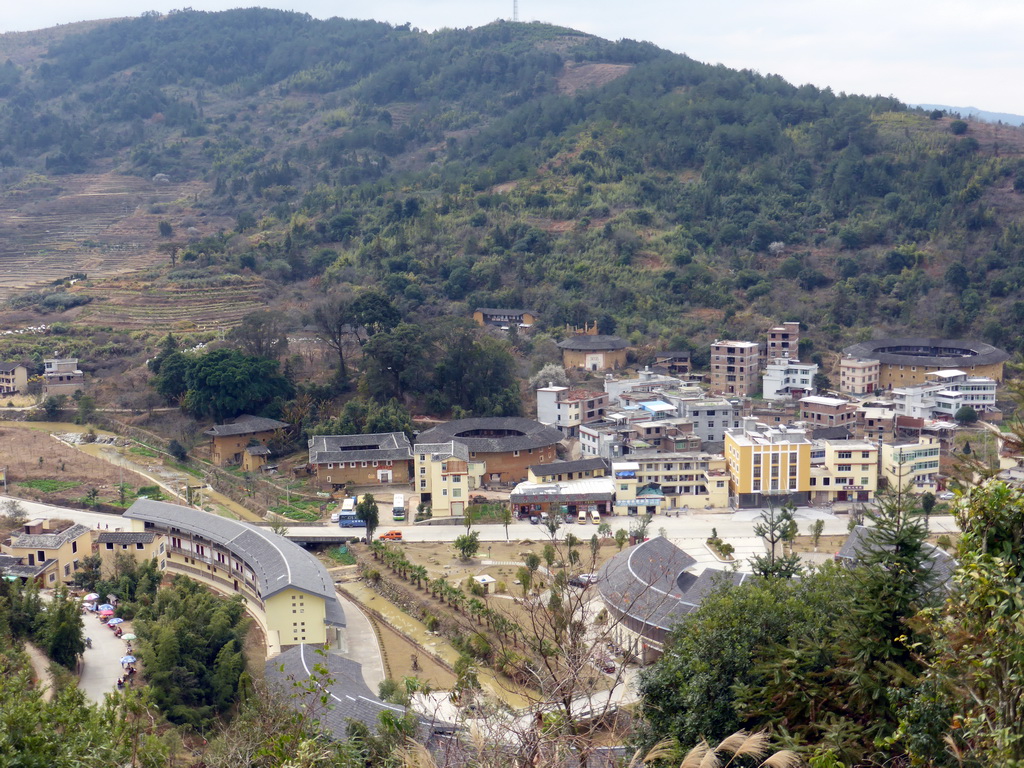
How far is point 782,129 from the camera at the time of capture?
132ft

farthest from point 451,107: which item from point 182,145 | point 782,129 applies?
point 782,129

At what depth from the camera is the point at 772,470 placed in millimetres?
19594

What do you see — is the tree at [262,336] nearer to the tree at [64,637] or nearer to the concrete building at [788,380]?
the concrete building at [788,380]

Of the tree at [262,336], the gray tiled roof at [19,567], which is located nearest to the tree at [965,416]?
the tree at [262,336]

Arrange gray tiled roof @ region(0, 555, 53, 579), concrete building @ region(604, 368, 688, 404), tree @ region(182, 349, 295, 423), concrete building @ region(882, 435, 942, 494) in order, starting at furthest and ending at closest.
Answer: concrete building @ region(604, 368, 688, 404), tree @ region(182, 349, 295, 423), concrete building @ region(882, 435, 942, 494), gray tiled roof @ region(0, 555, 53, 579)

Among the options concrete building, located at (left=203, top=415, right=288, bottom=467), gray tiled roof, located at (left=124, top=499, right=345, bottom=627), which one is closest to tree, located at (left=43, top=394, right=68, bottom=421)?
concrete building, located at (left=203, top=415, right=288, bottom=467)

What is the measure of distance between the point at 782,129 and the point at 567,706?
3892 cm

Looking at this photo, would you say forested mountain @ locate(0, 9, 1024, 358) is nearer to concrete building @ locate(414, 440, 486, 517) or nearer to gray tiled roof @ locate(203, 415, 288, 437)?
gray tiled roof @ locate(203, 415, 288, 437)

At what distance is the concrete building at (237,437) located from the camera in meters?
22.3

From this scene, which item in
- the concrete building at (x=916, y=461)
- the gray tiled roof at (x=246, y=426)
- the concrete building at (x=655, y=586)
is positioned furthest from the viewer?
the gray tiled roof at (x=246, y=426)

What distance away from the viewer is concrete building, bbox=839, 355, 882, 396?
25359 millimetres

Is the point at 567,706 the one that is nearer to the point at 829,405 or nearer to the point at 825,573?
the point at 825,573

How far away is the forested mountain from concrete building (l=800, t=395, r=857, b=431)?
5.52 m

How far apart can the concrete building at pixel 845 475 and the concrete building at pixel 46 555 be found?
1303 cm
